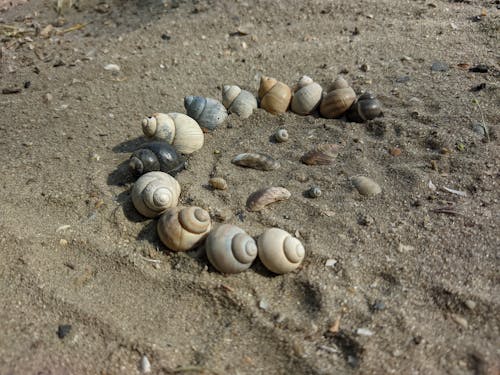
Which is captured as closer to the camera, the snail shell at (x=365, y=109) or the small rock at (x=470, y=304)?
the small rock at (x=470, y=304)

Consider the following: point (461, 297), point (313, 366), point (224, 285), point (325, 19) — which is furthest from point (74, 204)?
point (325, 19)

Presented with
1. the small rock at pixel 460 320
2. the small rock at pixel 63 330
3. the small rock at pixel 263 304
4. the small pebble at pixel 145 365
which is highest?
the small rock at pixel 460 320

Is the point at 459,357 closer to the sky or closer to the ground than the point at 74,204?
closer to the sky

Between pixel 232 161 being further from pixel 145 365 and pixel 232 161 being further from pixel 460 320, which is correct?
pixel 460 320

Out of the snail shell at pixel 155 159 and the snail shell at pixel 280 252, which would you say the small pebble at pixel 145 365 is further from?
the snail shell at pixel 155 159

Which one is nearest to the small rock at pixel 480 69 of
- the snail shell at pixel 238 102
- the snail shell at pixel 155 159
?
the snail shell at pixel 238 102

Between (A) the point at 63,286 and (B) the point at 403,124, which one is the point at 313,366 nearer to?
(A) the point at 63,286

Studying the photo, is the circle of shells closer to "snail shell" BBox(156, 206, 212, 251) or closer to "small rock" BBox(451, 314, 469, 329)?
"snail shell" BBox(156, 206, 212, 251)
